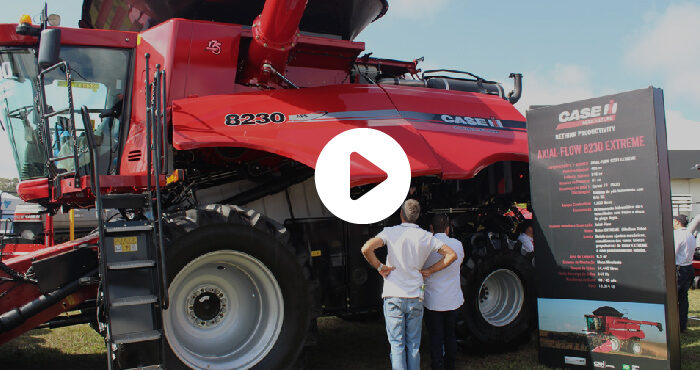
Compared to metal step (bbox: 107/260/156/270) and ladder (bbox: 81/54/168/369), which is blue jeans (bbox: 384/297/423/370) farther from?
metal step (bbox: 107/260/156/270)

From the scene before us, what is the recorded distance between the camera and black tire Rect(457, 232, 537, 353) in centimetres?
602

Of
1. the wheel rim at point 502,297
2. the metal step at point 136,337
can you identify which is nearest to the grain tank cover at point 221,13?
the wheel rim at point 502,297

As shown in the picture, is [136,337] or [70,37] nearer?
[136,337]

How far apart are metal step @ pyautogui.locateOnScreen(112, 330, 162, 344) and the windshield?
180 centimetres

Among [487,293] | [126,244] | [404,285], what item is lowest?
[487,293]

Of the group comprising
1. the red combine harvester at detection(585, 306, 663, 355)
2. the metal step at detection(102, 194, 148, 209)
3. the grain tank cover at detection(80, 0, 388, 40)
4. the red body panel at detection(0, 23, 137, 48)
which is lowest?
the red combine harvester at detection(585, 306, 663, 355)

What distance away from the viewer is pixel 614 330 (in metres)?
4.95

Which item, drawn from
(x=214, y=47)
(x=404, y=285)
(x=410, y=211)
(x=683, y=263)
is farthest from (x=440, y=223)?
(x=683, y=263)

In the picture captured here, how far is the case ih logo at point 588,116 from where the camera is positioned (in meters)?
5.05

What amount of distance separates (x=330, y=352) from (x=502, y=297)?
2.06 meters

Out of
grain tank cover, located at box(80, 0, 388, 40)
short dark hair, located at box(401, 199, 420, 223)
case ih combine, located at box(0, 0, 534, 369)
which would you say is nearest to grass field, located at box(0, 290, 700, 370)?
case ih combine, located at box(0, 0, 534, 369)

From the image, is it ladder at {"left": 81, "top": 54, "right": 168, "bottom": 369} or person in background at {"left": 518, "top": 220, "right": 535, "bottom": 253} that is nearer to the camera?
ladder at {"left": 81, "top": 54, "right": 168, "bottom": 369}

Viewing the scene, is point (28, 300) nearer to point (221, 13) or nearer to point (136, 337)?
point (136, 337)

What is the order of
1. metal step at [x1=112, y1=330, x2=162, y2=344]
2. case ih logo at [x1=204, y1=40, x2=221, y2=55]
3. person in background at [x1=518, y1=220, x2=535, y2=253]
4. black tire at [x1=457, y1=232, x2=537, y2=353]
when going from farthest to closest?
1. person in background at [x1=518, y1=220, x2=535, y2=253]
2. black tire at [x1=457, y1=232, x2=537, y2=353]
3. case ih logo at [x1=204, y1=40, x2=221, y2=55]
4. metal step at [x1=112, y1=330, x2=162, y2=344]
